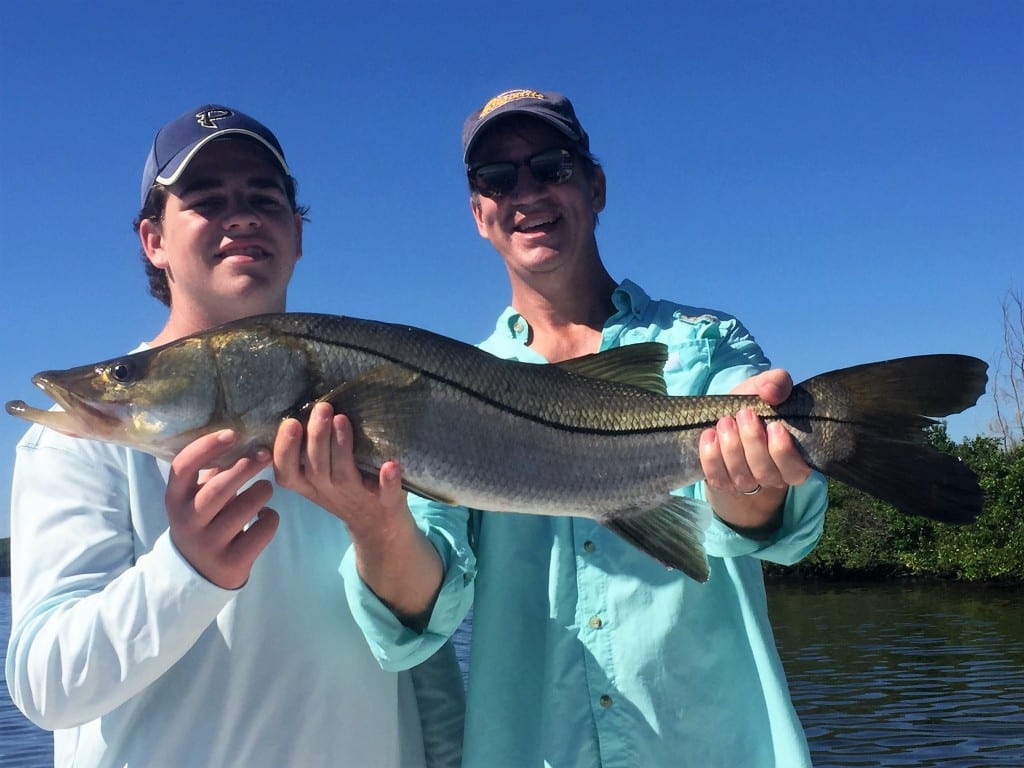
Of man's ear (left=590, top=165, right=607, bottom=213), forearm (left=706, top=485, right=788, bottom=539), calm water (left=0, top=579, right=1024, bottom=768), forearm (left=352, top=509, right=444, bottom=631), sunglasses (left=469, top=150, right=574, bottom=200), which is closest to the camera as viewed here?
forearm (left=352, top=509, right=444, bottom=631)

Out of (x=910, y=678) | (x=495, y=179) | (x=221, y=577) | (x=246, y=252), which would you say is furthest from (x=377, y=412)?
(x=910, y=678)

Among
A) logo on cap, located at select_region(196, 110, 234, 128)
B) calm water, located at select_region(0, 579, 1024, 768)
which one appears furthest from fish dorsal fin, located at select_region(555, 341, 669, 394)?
calm water, located at select_region(0, 579, 1024, 768)

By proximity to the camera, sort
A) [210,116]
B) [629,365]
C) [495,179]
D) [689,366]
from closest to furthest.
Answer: [629,365] → [210,116] → [689,366] → [495,179]

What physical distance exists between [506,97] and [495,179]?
393mm

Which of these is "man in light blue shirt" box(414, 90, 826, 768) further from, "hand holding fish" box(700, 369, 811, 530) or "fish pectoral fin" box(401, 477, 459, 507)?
"fish pectoral fin" box(401, 477, 459, 507)

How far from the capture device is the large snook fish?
10.6ft

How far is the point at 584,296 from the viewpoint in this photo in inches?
167

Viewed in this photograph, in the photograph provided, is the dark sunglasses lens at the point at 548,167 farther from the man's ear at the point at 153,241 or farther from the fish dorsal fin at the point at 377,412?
the man's ear at the point at 153,241

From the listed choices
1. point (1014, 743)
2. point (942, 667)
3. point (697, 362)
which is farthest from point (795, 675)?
point (697, 362)

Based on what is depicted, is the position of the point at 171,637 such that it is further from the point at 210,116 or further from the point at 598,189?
the point at 598,189

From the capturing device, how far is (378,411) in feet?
10.6

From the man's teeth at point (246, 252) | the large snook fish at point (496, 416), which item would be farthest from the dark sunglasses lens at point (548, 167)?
the man's teeth at point (246, 252)

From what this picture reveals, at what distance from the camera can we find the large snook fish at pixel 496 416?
3.22 metres

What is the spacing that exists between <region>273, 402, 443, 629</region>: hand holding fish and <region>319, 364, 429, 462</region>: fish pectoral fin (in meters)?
0.04
